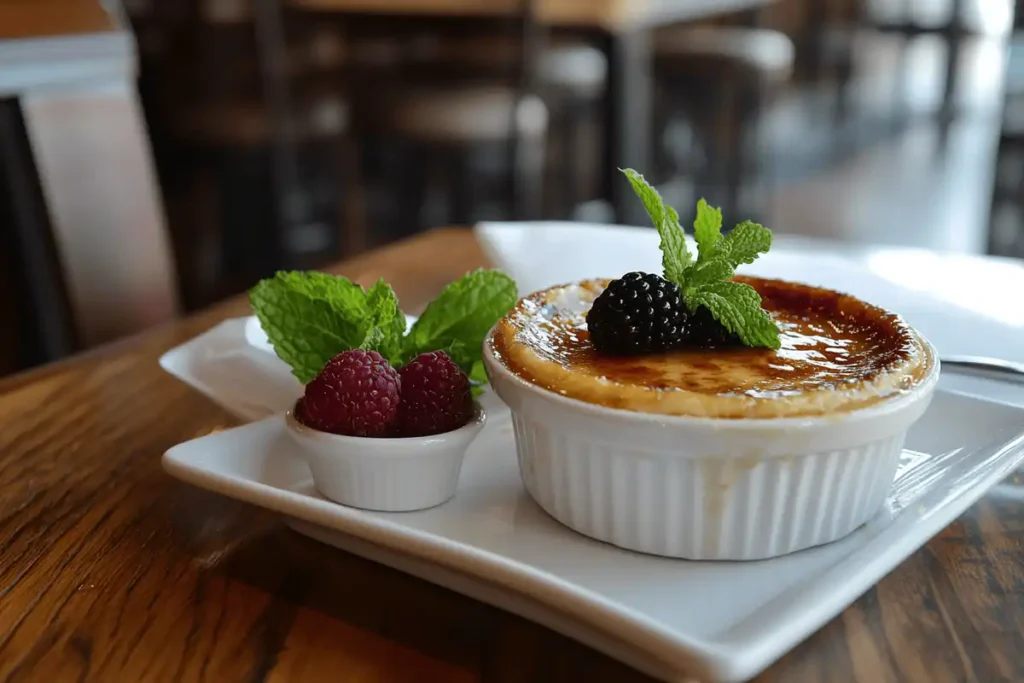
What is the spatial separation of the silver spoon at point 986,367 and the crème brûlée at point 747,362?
0.57 feet

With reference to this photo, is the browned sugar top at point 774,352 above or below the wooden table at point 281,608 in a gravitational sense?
above

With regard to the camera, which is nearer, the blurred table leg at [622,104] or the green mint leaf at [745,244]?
the green mint leaf at [745,244]

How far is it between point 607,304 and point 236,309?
626 mm

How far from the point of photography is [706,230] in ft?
2.44

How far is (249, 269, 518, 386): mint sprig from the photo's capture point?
2.50 ft

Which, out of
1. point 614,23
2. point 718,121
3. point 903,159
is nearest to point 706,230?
point 614,23

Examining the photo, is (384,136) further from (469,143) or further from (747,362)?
(747,362)

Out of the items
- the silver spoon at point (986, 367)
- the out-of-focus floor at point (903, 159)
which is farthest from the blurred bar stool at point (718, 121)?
the silver spoon at point (986, 367)

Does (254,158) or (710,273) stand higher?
(710,273)

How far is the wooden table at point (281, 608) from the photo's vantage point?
1.66 ft

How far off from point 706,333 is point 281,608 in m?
0.35

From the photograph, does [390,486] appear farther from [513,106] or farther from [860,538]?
[513,106]

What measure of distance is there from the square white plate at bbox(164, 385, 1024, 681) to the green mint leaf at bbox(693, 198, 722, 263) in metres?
0.21

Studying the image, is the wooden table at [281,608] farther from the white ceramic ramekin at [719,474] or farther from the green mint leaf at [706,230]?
the green mint leaf at [706,230]
